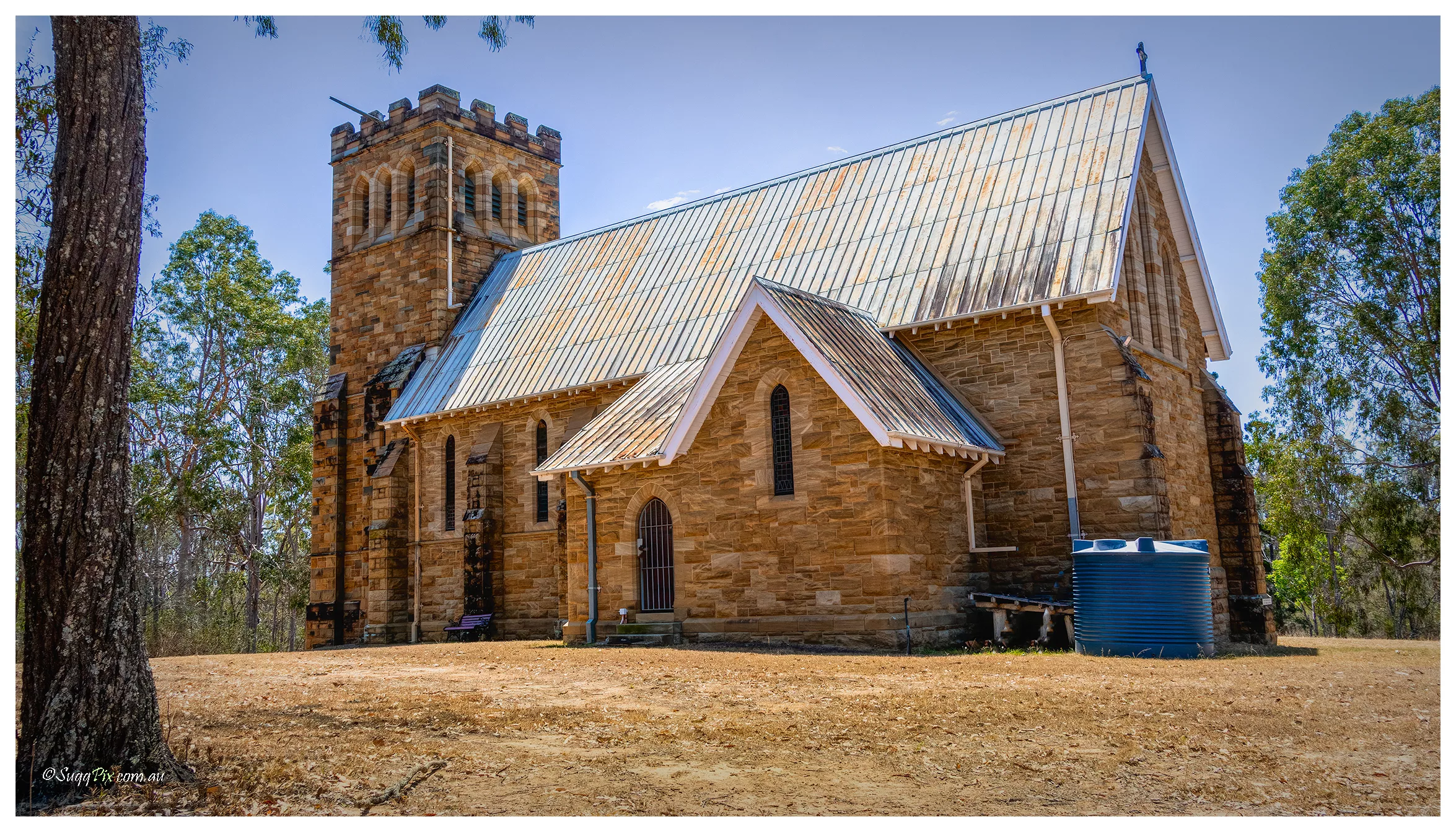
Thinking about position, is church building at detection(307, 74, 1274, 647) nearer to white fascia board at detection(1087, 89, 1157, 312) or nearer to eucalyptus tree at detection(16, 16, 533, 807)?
white fascia board at detection(1087, 89, 1157, 312)

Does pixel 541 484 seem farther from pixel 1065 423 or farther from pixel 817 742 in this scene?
pixel 817 742

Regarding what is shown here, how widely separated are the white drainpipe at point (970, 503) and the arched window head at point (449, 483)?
1438 cm

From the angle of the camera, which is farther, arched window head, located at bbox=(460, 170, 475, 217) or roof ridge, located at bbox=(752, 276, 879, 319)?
arched window head, located at bbox=(460, 170, 475, 217)

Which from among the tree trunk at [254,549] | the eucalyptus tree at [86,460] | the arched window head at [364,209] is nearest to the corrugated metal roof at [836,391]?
the eucalyptus tree at [86,460]

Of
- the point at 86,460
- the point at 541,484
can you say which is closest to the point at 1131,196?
the point at 541,484

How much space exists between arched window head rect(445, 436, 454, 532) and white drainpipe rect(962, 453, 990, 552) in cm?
1438

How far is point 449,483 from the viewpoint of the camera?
92.2ft

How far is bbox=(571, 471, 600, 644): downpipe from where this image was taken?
19656 millimetres

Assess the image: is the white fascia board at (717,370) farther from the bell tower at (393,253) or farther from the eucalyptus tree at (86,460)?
the bell tower at (393,253)

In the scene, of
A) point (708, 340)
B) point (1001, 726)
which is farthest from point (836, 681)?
point (708, 340)

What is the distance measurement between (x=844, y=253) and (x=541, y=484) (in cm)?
899

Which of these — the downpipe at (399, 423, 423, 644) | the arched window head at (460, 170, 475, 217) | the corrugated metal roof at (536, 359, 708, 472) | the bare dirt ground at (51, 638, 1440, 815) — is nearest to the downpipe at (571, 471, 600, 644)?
the corrugated metal roof at (536, 359, 708, 472)

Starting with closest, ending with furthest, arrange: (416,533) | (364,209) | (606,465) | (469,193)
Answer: (606,465) → (416,533) → (469,193) → (364,209)

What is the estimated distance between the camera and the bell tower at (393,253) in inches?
1198
